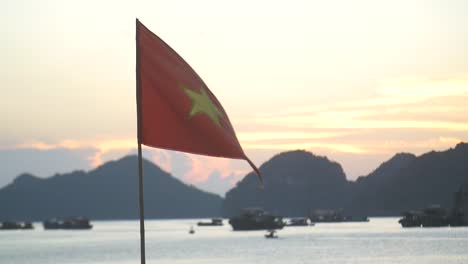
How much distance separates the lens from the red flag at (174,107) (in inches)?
587

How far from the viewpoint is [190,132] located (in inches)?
610

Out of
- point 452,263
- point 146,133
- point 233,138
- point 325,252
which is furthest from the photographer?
point 325,252

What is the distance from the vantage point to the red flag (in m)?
14.9

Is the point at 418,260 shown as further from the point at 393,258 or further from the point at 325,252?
the point at 325,252

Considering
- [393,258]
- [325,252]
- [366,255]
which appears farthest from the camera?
[325,252]

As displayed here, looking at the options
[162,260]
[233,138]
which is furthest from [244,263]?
[233,138]

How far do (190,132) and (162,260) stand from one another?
373 ft

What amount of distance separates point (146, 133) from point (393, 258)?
363 ft

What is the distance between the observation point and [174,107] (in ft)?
50.2

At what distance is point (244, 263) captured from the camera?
120625mm

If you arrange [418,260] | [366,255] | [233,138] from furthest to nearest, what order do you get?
[366,255], [418,260], [233,138]

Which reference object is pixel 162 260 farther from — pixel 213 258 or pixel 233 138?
pixel 233 138

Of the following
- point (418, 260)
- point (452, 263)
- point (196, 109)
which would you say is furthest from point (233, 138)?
point (418, 260)

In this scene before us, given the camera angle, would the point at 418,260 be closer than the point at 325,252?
Yes
